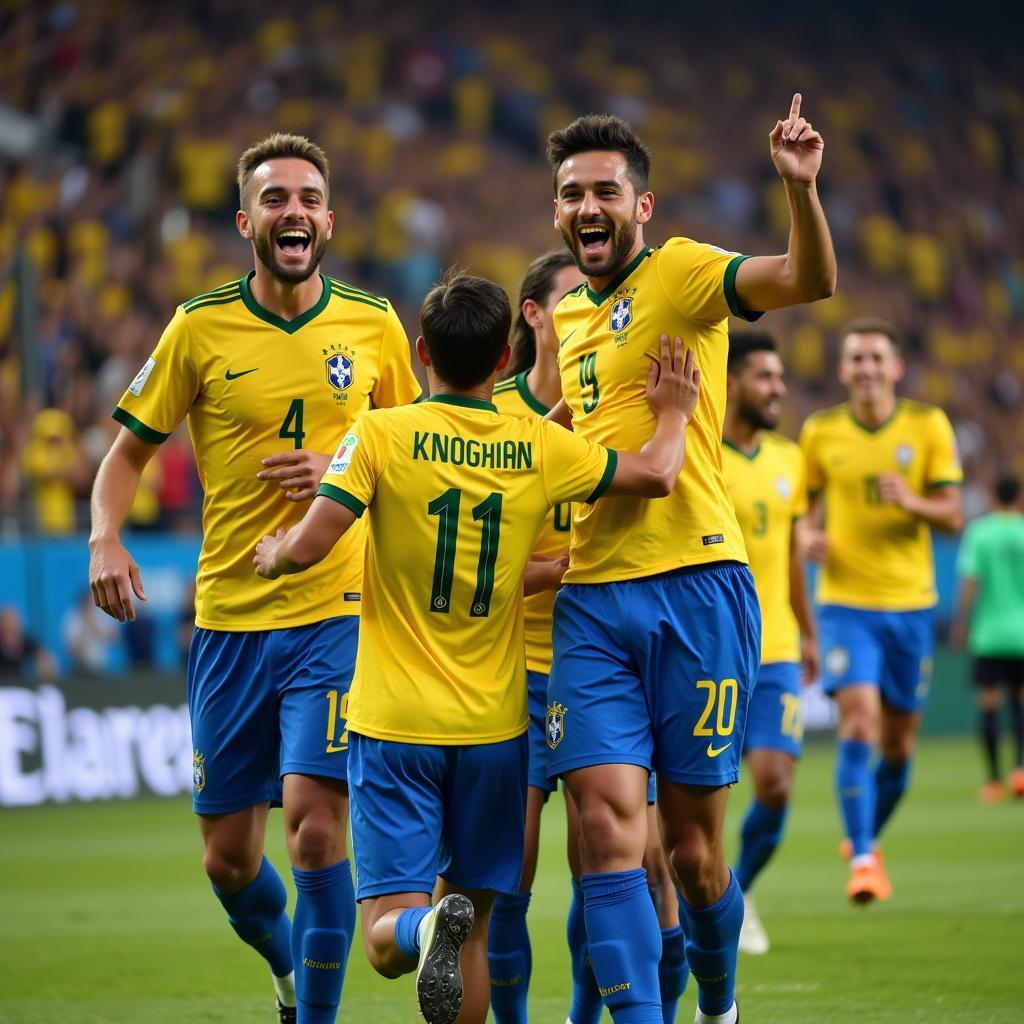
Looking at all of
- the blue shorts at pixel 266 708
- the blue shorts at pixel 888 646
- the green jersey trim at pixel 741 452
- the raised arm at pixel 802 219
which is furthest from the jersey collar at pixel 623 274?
the blue shorts at pixel 888 646

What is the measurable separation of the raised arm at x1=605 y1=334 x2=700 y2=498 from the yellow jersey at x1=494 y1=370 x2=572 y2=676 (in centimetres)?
87

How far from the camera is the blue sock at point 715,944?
17.1ft

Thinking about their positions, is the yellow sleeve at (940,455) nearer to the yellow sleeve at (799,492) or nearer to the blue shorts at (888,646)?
the blue shorts at (888,646)

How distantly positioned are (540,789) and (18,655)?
8.86 metres

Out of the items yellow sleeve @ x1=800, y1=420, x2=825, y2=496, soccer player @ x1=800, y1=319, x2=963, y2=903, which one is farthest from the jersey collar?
yellow sleeve @ x1=800, y1=420, x2=825, y2=496

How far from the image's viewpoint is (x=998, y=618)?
1519cm

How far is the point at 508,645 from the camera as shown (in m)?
4.79

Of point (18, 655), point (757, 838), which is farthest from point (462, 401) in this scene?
point (18, 655)

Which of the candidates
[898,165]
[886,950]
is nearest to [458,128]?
[898,165]

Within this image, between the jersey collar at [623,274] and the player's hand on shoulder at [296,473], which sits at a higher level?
the jersey collar at [623,274]

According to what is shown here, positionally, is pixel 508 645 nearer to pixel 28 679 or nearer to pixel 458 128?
pixel 28 679

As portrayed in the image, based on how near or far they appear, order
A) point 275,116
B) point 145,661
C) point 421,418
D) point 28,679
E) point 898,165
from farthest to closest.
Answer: point 898,165
point 275,116
point 145,661
point 28,679
point 421,418

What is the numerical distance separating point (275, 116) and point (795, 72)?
11.3m

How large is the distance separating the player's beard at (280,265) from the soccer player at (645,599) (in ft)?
2.68
